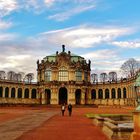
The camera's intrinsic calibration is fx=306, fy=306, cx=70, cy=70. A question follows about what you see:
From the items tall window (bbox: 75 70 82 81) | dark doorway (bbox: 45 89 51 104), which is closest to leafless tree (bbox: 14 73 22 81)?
dark doorway (bbox: 45 89 51 104)

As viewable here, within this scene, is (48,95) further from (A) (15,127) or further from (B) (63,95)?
(A) (15,127)

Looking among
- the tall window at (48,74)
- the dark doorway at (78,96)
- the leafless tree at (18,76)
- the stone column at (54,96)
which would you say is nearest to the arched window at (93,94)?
the dark doorway at (78,96)

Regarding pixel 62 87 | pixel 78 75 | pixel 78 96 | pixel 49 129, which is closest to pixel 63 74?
pixel 62 87

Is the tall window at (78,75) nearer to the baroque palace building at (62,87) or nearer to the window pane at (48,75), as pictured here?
the baroque palace building at (62,87)

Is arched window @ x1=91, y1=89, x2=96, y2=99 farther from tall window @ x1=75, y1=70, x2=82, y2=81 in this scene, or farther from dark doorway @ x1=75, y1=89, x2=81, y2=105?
tall window @ x1=75, y1=70, x2=82, y2=81

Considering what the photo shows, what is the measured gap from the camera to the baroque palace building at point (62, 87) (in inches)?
4252

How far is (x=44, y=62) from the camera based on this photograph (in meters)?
113

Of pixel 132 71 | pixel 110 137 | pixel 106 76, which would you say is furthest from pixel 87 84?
pixel 110 137

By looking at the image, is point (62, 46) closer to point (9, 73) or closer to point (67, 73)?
point (67, 73)

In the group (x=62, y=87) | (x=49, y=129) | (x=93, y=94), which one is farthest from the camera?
(x=93, y=94)

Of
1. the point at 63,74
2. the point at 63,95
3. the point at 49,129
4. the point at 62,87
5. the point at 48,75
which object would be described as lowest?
the point at 49,129

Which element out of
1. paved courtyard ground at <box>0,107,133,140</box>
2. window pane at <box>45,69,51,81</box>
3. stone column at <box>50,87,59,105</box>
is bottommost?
paved courtyard ground at <box>0,107,133,140</box>

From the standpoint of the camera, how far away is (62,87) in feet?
358

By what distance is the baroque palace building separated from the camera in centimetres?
10800
